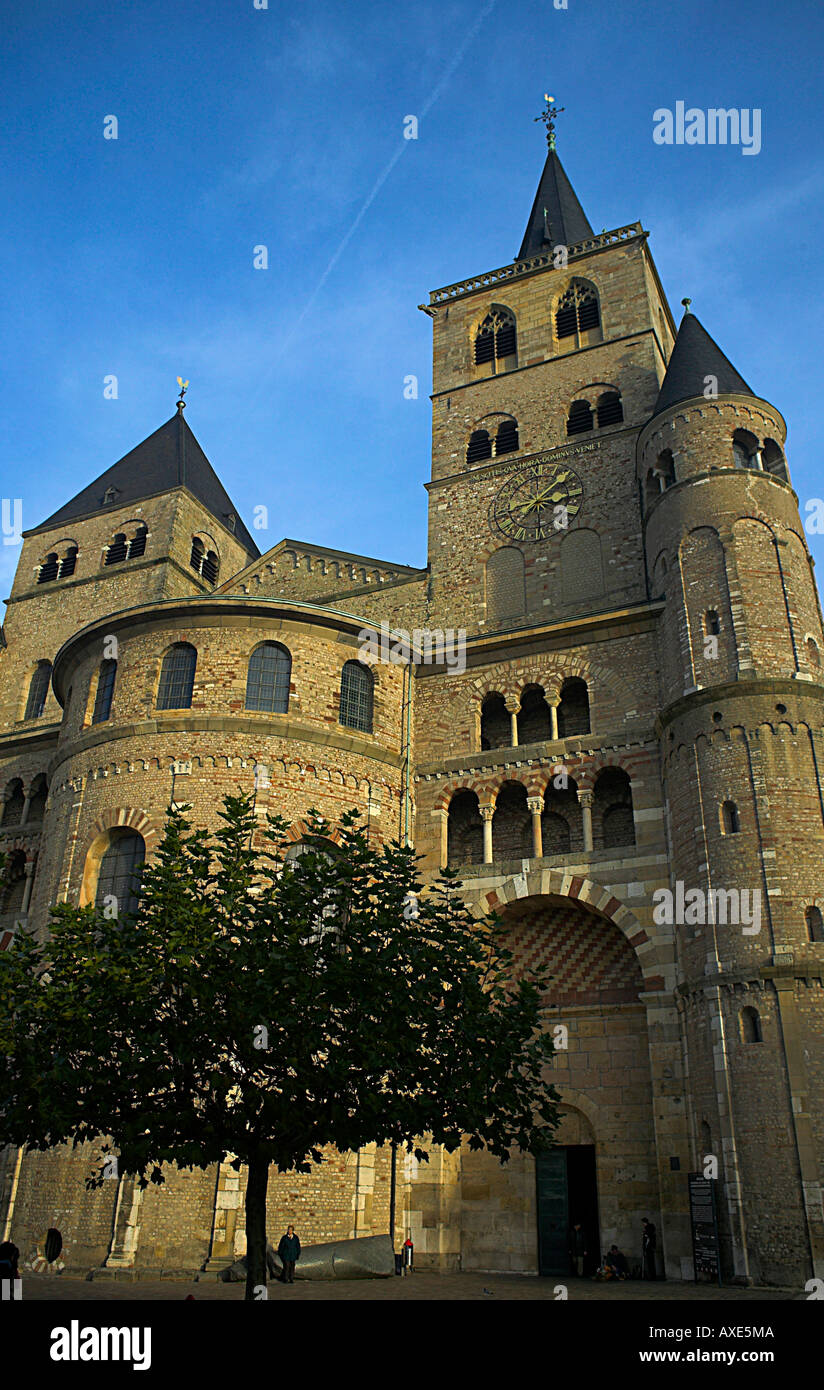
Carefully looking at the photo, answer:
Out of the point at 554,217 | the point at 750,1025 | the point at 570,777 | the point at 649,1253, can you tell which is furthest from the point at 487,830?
the point at 554,217

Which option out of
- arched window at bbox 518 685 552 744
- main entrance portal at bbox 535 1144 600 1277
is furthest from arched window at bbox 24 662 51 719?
main entrance portal at bbox 535 1144 600 1277

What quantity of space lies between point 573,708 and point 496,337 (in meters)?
16.3

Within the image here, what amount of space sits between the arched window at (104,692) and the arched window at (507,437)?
14.6 meters

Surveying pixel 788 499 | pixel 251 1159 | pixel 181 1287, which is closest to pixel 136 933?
pixel 251 1159

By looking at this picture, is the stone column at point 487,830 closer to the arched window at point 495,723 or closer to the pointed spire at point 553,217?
the arched window at point 495,723

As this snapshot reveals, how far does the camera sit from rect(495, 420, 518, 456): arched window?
3422 cm

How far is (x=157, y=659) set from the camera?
84.0 feet

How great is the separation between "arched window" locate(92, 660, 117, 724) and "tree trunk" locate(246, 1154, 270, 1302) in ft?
46.0

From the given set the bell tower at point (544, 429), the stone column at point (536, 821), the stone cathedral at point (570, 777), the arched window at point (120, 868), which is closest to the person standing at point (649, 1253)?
the stone cathedral at point (570, 777)

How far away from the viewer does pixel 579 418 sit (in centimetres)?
3350

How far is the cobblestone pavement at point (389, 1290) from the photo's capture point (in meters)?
16.9
